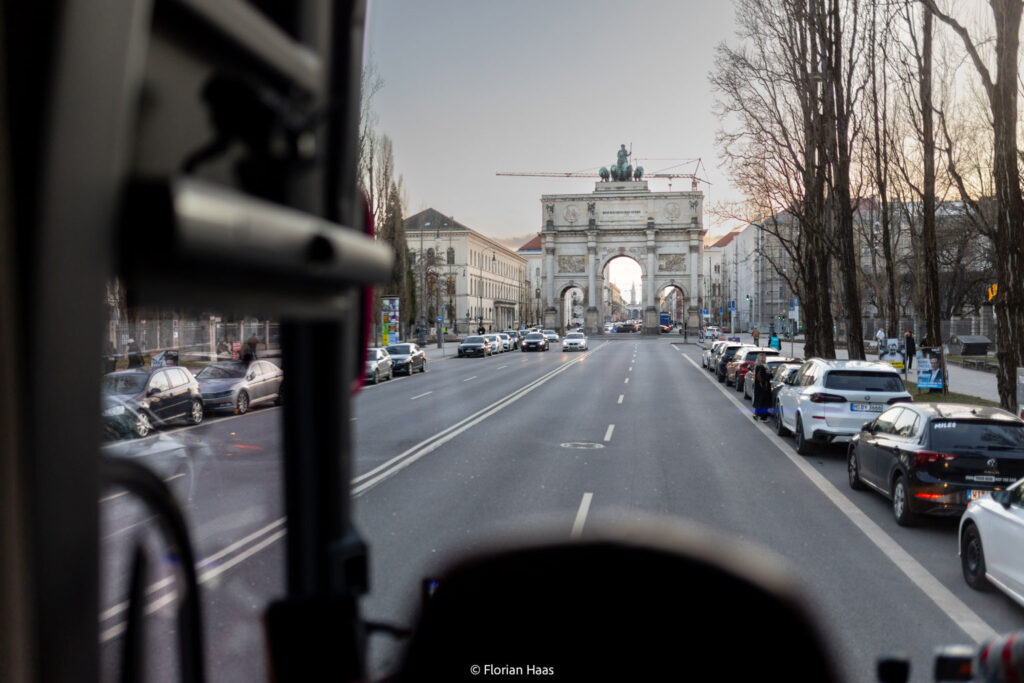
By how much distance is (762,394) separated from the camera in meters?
21.7

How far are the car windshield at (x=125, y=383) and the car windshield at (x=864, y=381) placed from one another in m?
15.2

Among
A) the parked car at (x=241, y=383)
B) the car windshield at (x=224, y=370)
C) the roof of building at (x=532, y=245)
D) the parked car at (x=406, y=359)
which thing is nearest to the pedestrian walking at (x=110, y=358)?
the parked car at (x=241, y=383)

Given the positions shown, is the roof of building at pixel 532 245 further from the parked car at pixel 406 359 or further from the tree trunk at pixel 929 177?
the tree trunk at pixel 929 177

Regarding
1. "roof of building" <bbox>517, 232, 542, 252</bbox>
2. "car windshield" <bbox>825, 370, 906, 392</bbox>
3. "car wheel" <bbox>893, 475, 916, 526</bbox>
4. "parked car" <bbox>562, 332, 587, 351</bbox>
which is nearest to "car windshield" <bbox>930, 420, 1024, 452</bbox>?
"car wheel" <bbox>893, 475, 916, 526</bbox>

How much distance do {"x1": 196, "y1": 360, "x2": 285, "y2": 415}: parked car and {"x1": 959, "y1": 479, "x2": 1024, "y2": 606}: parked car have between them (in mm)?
6960

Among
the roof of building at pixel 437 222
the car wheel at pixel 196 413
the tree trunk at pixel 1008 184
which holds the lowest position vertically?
the car wheel at pixel 196 413

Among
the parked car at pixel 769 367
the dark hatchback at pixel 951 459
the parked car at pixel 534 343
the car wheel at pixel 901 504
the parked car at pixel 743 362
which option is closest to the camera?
the dark hatchback at pixel 951 459

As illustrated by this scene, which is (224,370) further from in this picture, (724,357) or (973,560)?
(724,357)

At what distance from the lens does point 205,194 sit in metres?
1.14

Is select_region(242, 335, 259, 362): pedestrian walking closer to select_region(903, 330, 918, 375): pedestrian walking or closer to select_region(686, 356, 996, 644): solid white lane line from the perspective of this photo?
select_region(686, 356, 996, 644): solid white lane line

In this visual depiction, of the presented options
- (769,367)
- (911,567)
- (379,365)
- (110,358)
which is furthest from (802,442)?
(379,365)

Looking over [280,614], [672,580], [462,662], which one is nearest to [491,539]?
[462,662]

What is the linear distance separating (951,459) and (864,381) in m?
5.64

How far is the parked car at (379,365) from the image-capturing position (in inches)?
1368
